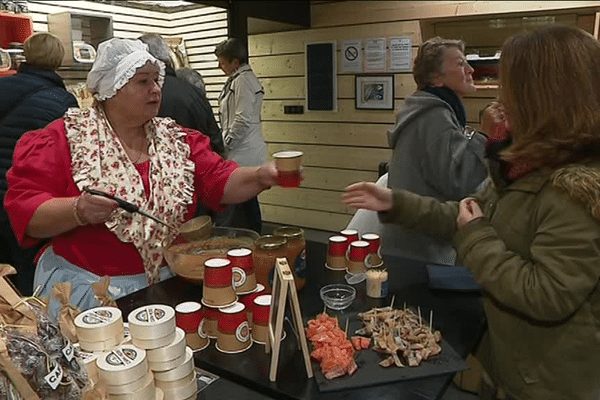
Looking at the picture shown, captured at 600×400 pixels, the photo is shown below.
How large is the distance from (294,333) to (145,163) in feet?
2.88

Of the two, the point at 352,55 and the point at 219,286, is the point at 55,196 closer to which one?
the point at 219,286

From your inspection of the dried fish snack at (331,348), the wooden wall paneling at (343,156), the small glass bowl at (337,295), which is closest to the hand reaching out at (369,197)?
the small glass bowl at (337,295)

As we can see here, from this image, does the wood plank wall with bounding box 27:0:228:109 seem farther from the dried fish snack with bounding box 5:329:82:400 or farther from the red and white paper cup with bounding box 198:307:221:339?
the dried fish snack with bounding box 5:329:82:400

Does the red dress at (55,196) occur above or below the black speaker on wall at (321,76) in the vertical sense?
below

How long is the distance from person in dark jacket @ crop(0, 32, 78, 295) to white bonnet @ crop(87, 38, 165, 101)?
2.99ft

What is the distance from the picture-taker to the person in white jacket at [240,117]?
13.6ft

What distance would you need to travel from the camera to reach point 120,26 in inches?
193

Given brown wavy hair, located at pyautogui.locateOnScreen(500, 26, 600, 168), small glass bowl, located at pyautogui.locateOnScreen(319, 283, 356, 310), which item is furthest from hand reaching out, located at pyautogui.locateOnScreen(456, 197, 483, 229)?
small glass bowl, located at pyautogui.locateOnScreen(319, 283, 356, 310)

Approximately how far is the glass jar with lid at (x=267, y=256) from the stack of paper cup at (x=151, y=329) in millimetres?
558

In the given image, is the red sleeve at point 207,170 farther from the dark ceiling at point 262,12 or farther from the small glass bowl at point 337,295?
the dark ceiling at point 262,12

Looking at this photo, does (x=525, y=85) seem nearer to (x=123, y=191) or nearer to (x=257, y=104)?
(x=123, y=191)

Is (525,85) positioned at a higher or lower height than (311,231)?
higher

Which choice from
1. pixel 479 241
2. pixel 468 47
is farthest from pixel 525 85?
pixel 468 47

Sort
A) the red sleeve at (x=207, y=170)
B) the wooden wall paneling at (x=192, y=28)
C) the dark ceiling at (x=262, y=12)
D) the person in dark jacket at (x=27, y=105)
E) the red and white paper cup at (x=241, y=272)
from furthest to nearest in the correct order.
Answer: the wooden wall paneling at (x=192, y=28) → the dark ceiling at (x=262, y=12) → the person in dark jacket at (x=27, y=105) → the red sleeve at (x=207, y=170) → the red and white paper cup at (x=241, y=272)
